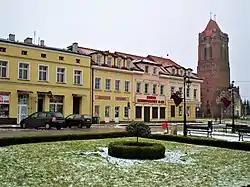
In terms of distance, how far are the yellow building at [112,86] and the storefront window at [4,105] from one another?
11.1 m

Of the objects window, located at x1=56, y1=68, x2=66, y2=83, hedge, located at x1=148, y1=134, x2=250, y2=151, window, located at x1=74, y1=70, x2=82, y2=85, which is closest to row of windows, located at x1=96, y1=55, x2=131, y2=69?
window, located at x1=74, y1=70, x2=82, y2=85

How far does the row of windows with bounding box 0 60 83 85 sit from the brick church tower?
62.4 m

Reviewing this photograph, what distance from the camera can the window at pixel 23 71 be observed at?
119 feet

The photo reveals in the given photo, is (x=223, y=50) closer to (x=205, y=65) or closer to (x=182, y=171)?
(x=205, y=65)

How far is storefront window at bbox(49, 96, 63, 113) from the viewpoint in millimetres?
38213

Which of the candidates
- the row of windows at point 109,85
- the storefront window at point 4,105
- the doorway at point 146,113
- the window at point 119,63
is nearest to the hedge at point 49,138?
the storefront window at point 4,105

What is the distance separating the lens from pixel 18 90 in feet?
116

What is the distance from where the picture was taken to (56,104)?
3869 cm

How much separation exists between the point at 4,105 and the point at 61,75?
25.7 ft

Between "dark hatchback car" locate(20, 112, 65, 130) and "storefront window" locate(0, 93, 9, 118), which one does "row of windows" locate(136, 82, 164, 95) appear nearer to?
"storefront window" locate(0, 93, 9, 118)

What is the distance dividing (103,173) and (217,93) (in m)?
92.4

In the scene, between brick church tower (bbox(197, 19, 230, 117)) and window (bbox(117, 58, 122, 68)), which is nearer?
window (bbox(117, 58, 122, 68))

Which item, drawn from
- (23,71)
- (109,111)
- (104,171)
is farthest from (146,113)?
(104,171)

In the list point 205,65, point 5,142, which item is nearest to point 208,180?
point 5,142
